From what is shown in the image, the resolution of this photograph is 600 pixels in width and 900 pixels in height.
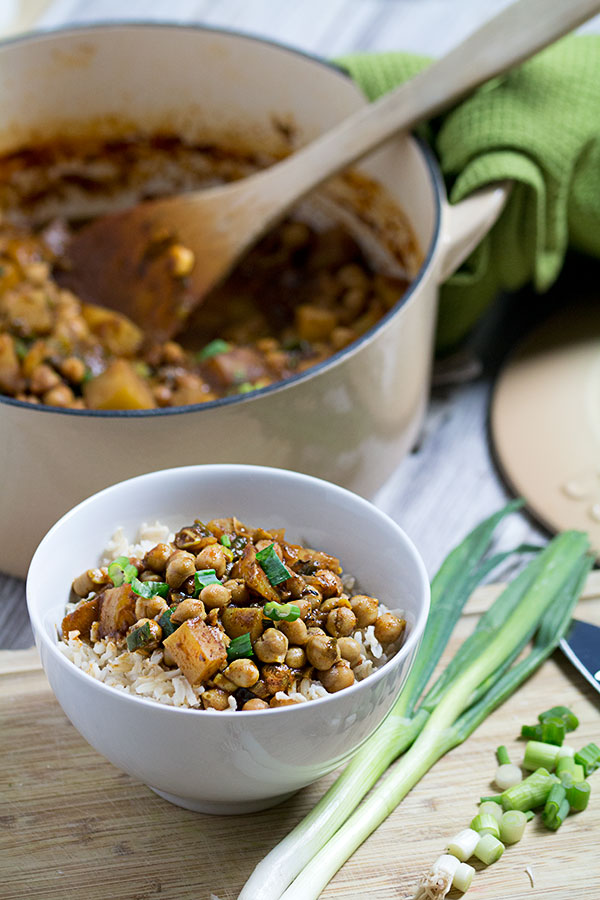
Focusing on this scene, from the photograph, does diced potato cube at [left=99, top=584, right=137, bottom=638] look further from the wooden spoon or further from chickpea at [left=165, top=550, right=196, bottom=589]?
the wooden spoon

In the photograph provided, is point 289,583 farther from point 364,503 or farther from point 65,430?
point 65,430

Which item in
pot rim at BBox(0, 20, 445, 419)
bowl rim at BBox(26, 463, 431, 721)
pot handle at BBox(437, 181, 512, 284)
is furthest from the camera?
pot handle at BBox(437, 181, 512, 284)

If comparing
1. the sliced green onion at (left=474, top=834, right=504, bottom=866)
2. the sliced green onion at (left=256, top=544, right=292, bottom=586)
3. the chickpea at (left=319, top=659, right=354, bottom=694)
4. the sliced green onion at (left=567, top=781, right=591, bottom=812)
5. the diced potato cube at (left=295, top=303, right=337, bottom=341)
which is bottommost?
the diced potato cube at (left=295, top=303, right=337, bottom=341)

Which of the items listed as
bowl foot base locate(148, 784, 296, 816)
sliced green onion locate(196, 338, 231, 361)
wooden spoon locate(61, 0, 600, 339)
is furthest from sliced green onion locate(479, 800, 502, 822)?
wooden spoon locate(61, 0, 600, 339)

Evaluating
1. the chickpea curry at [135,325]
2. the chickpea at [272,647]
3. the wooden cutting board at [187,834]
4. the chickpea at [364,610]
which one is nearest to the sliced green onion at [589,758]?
the wooden cutting board at [187,834]

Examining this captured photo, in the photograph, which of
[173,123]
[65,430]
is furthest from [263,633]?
[173,123]
